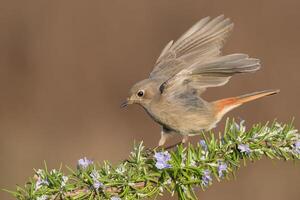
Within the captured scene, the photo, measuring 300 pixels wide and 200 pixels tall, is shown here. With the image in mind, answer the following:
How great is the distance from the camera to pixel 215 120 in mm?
4309

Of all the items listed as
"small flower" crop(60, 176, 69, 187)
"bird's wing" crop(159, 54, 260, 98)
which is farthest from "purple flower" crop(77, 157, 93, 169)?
"bird's wing" crop(159, 54, 260, 98)

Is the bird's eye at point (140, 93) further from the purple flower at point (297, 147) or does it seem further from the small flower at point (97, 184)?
the small flower at point (97, 184)

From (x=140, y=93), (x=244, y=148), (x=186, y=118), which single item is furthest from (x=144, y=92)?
(x=244, y=148)

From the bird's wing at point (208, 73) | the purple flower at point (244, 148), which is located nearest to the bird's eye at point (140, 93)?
the bird's wing at point (208, 73)

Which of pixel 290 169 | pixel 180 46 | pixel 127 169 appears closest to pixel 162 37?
pixel 290 169

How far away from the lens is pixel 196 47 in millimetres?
4617

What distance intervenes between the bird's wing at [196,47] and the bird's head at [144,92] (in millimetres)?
169

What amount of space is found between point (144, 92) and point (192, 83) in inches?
14.5

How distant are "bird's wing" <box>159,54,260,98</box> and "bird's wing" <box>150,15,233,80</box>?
0.27 metres

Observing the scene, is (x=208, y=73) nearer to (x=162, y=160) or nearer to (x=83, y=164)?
(x=162, y=160)

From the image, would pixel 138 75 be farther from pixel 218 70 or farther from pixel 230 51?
pixel 218 70

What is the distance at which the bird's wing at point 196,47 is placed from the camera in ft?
14.8

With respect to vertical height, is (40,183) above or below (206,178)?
above

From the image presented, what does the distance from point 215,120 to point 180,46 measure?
748 mm
